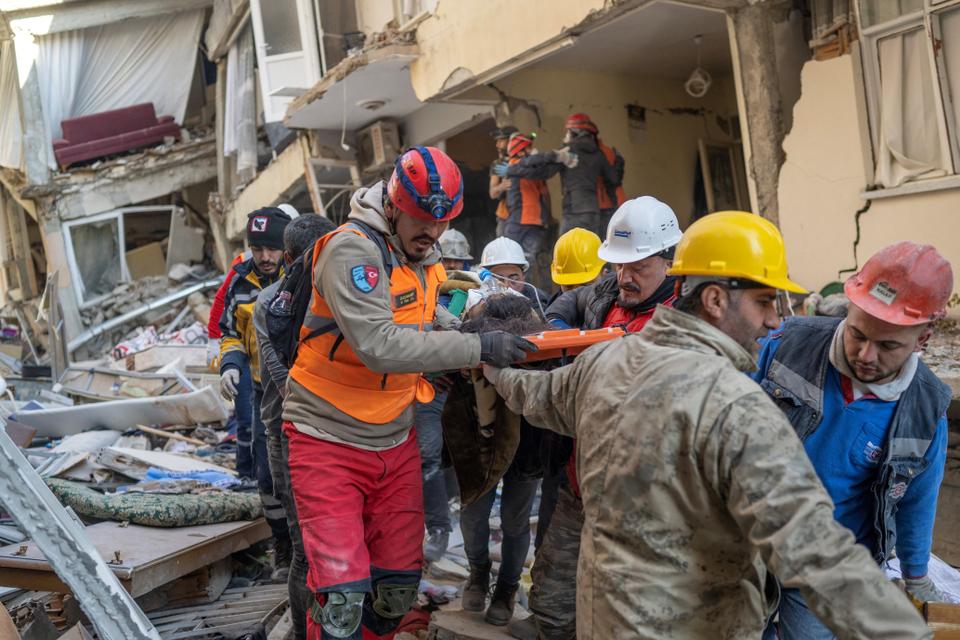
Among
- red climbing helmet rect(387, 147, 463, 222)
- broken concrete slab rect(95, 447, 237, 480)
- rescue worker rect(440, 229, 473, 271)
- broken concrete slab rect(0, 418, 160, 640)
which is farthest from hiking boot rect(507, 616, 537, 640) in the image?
broken concrete slab rect(95, 447, 237, 480)

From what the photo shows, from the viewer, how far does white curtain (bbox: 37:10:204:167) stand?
1741 centimetres

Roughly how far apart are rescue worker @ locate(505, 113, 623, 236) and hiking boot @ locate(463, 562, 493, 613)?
4293 mm

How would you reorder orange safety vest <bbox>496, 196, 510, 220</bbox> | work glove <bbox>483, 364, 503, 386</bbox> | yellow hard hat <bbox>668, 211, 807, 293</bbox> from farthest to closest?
orange safety vest <bbox>496, 196, 510, 220</bbox> < work glove <bbox>483, 364, 503, 386</bbox> < yellow hard hat <bbox>668, 211, 807, 293</bbox>

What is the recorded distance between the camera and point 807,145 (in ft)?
20.7

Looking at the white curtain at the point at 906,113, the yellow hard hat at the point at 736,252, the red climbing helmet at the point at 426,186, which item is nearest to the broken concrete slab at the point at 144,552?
the red climbing helmet at the point at 426,186

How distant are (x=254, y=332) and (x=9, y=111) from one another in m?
15.4

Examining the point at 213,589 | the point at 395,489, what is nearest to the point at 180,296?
the point at 213,589

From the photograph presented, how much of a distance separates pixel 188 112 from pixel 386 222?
19.1 meters

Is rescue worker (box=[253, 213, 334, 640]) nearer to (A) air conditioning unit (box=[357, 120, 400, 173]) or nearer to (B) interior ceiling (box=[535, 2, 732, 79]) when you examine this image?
(B) interior ceiling (box=[535, 2, 732, 79])

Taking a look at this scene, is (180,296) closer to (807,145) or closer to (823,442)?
(807,145)

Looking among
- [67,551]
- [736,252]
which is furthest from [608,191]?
[67,551]

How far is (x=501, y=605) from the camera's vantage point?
13.2 feet

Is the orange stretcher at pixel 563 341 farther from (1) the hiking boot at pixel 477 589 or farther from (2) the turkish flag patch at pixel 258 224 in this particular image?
(2) the turkish flag patch at pixel 258 224

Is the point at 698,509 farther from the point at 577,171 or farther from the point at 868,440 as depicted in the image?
the point at 577,171
